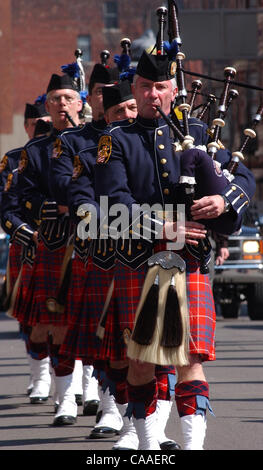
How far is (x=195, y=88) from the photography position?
729 cm

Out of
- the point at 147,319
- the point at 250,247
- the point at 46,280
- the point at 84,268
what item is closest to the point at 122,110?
the point at 84,268

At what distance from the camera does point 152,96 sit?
5.93m

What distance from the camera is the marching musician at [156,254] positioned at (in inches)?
221

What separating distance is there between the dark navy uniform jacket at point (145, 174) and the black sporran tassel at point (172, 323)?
0.96ft

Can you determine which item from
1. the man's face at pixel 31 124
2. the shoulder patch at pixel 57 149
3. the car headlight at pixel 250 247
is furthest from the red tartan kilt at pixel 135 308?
the car headlight at pixel 250 247

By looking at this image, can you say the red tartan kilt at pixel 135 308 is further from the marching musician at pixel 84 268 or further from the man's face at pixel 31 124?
the man's face at pixel 31 124

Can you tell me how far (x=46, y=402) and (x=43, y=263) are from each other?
1312 millimetres

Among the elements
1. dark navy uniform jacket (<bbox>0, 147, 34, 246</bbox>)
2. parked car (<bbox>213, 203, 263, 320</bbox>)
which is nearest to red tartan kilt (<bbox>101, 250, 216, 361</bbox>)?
dark navy uniform jacket (<bbox>0, 147, 34, 246</bbox>)

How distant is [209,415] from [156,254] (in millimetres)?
2557

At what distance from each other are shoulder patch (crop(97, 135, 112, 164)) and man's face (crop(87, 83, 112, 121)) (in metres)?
1.66

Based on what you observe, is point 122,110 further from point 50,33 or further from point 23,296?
point 50,33

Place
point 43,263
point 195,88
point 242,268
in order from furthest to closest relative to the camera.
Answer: point 242,268, point 43,263, point 195,88
